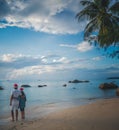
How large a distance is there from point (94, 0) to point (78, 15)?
2997 millimetres

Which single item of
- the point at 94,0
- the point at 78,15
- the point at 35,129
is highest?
the point at 94,0

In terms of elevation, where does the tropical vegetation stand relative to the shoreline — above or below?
above

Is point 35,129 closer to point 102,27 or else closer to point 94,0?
point 102,27

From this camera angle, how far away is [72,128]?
9.79m

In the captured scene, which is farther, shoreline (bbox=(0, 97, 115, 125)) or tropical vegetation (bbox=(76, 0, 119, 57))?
tropical vegetation (bbox=(76, 0, 119, 57))

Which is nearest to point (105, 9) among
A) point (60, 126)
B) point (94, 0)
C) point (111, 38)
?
point (94, 0)

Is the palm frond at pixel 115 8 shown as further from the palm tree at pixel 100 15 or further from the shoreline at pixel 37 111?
the shoreline at pixel 37 111

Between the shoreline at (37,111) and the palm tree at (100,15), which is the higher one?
the palm tree at (100,15)

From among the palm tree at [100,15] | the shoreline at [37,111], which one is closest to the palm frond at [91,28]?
the palm tree at [100,15]

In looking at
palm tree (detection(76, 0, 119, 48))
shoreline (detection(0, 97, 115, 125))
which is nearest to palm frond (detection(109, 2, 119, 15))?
palm tree (detection(76, 0, 119, 48))

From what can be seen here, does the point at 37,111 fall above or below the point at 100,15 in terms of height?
below

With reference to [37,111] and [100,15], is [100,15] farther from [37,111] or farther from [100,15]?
[37,111]

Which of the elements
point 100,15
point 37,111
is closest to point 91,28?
point 100,15

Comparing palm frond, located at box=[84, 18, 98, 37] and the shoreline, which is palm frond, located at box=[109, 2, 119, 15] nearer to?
palm frond, located at box=[84, 18, 98, 37]
